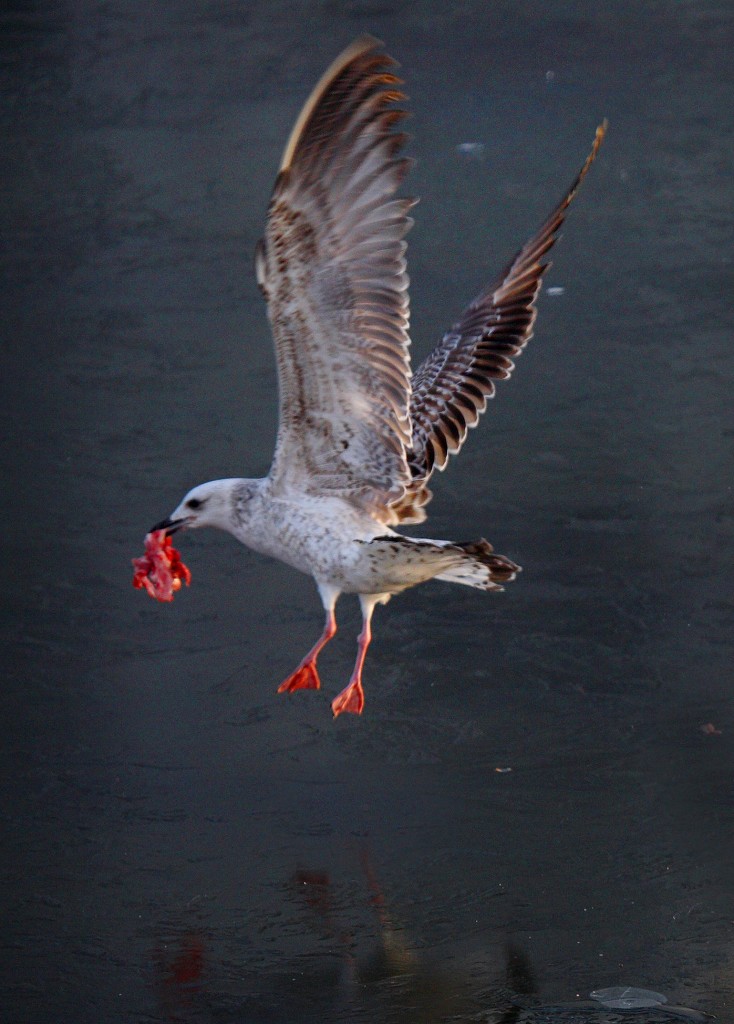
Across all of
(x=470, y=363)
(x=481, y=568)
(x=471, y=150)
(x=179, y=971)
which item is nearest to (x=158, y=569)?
(x=481, y=568)

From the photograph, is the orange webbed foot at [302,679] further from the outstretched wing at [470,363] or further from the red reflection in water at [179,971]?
the red reflection in water at [179,971]

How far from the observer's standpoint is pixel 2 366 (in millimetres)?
6871

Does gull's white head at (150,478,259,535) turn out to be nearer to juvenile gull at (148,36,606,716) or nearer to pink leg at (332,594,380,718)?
juvenile gull at (148,36,606,716)

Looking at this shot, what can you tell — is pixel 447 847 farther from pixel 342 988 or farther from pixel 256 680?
pixel 256 680

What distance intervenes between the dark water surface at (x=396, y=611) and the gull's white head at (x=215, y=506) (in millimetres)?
471

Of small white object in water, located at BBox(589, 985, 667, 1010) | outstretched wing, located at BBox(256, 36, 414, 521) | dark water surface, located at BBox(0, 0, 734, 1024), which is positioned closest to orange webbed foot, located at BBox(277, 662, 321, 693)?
dark water surface, located at BBox(0, 0, 734, 1024)

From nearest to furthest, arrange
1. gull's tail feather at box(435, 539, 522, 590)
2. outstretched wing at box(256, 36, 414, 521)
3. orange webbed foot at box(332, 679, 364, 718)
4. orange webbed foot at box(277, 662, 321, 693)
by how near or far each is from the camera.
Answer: outstretched wing at box(256, 36, 414, 521)
gull's tail feather at box(435, 539, 522, 590)
orange webbed foot at box(332, 679, 364, 718)
orange webbed foot at box(277, 662, 321, 693)

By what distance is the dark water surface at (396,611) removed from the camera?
3.48m

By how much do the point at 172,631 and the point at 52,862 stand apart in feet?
4.06

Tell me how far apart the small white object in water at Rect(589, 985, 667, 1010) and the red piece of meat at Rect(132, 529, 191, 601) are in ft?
5.97

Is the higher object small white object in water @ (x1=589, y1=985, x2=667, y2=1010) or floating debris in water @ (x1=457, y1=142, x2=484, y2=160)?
floating debris in water @ (x1=457, y1=142, x2=484, y2=160)

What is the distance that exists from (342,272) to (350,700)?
126 centimetres

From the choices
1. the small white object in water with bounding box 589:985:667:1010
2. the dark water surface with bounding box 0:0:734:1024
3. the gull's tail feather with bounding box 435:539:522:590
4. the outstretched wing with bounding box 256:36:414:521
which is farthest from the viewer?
the gull's tail feather with bounding box 435:539:522:590

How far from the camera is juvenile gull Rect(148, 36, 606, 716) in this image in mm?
3748
